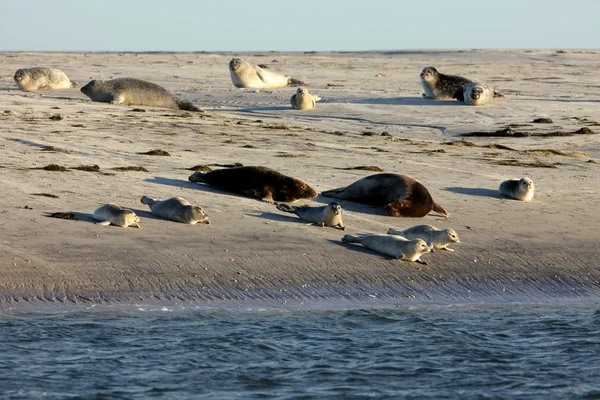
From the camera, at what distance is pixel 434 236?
7.82m

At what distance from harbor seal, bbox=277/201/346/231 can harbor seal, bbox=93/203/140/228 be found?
1.31m

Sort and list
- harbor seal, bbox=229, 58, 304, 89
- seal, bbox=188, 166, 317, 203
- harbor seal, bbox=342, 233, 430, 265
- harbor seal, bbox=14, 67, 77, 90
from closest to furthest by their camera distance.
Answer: harbor seal, bbox=342, 233, 430, 265, seal, bbox=188, 166, 317, 203, harbor seal, bbox=14, 67, 77, 90, harbor seal, bbox=229, 58, 304, 89

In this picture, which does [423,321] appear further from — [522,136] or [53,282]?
[522,136]

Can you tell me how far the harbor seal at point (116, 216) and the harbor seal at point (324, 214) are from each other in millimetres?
1305

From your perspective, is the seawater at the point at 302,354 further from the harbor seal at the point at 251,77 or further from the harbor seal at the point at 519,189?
the harbor seal at the point at 251,77

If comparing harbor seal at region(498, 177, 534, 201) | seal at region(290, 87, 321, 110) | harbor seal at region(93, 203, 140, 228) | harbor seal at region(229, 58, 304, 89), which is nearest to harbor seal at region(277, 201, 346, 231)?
harbor seal at region(93, 203, 140, 228)

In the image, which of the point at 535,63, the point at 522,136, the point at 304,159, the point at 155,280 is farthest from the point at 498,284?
the point at 535,63

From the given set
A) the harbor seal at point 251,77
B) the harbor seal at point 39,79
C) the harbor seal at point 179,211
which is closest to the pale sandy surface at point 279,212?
the harbor seal at point 179,211

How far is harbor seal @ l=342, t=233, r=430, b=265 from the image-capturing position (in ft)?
25.0

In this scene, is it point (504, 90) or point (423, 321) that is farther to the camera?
point (504, 90)

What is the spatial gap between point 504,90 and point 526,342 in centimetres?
1262

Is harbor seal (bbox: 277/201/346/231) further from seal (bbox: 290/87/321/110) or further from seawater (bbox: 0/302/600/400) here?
seal (bbox: 290/87/321/110)

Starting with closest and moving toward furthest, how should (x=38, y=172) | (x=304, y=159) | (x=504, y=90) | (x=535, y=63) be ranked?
(x=38, y=172) < (x=304, y=159) < (x=504, y=90) < (x=535, y=63)

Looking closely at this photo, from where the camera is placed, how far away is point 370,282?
7.34 metres
